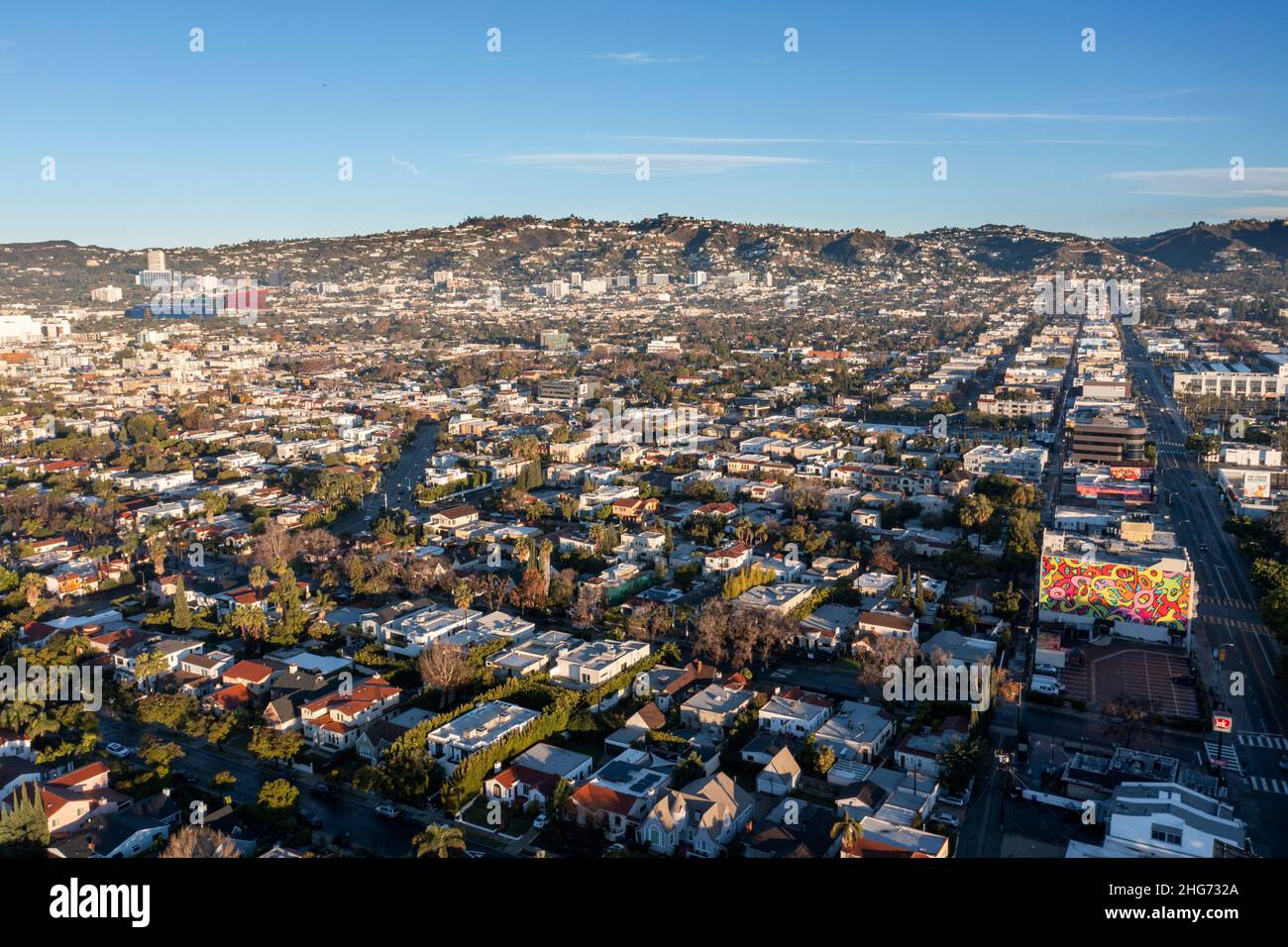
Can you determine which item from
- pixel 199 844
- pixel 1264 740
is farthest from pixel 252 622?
pixel 1264 740

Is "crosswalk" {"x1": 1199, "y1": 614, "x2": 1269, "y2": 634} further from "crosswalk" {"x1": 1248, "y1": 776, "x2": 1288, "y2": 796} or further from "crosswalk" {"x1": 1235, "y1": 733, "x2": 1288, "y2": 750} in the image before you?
"crosswalk" {"x1": 1248, "y1": 776, "x2": 1288, "y2": 796}

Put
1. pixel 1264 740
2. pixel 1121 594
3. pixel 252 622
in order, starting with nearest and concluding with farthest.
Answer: pixel 1264 740
pixel 252 622
pixel 1121 594

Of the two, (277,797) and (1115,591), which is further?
(1115,591)

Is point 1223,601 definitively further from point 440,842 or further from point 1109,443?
point 440,842

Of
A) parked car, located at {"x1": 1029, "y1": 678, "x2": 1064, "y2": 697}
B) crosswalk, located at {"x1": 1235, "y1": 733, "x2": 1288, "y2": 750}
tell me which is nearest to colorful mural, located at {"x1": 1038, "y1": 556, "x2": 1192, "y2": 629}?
parked car, located at {"x1": 1029, "y1": 678, "x2": 1064, "y2": 697}

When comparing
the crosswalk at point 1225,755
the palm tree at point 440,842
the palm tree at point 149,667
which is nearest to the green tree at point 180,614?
the palm tree at point 149,667

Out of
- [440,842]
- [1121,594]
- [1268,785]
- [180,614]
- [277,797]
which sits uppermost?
[1121,594]
